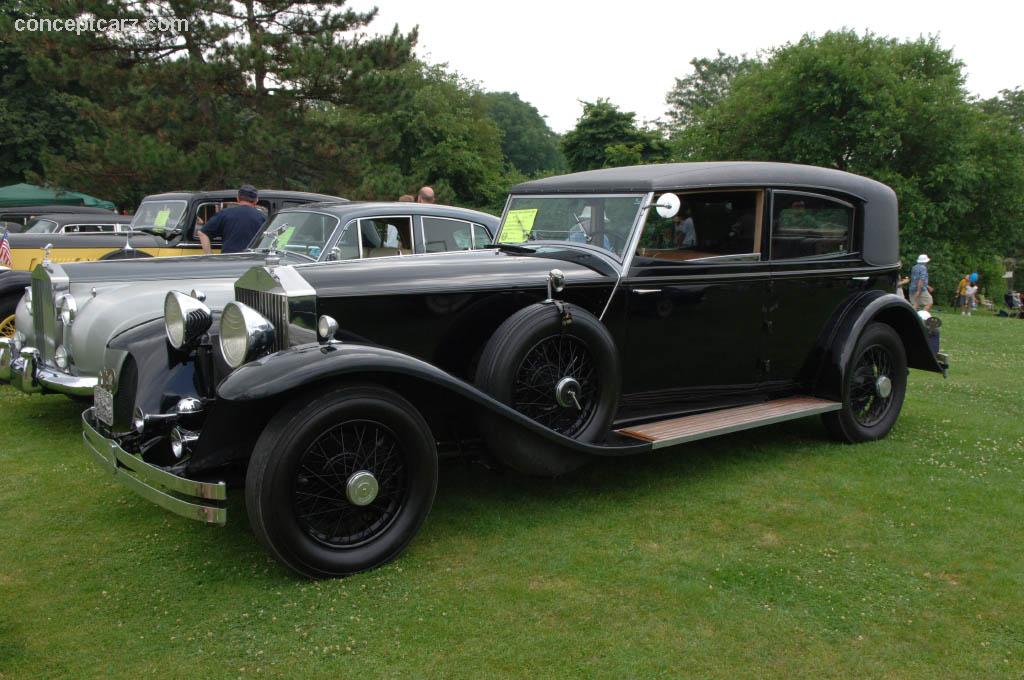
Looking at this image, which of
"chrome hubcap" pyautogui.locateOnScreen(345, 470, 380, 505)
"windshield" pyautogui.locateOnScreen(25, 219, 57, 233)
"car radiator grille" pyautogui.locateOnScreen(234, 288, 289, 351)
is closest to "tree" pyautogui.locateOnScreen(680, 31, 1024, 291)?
"windshield" pyautogui.locateOnScreen(25, 219, 57, 233)

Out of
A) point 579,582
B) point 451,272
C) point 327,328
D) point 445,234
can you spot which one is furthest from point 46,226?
point 579,582

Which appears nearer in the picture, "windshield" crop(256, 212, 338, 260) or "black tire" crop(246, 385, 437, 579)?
"black tire" crop(246, 385, 437, 579)

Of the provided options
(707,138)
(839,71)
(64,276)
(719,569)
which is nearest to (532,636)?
(719,569)

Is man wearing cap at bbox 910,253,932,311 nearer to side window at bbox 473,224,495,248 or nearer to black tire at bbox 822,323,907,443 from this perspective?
black tire at bbox 822,323,907,443

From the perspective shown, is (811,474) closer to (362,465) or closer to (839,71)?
(362,465)

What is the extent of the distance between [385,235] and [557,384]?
3.52 m

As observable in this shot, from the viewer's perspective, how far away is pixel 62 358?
5.71 metres

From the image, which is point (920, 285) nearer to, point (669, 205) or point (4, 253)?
point (669, 205)

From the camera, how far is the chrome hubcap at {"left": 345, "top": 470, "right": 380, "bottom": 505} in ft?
11.3

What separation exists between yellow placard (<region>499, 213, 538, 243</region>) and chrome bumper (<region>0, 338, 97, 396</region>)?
116 inches

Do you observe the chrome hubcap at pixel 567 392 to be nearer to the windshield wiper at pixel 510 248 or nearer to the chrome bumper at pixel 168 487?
the windshield wiper at pixel 510 248

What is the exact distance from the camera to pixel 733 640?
3.03m

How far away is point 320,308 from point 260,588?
135 cm

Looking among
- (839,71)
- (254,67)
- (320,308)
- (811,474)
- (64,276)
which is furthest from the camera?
(839,71)
